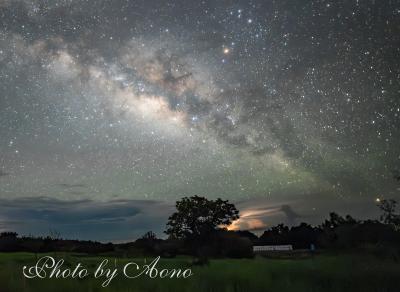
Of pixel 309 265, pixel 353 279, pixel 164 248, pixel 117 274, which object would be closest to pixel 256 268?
pixel 309 265

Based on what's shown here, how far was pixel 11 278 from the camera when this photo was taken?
14609 millimetres

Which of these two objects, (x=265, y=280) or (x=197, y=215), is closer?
(x=265, y=280)

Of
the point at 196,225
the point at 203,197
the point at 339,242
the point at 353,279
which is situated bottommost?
the point at 353,279

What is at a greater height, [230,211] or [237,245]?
[230,211]

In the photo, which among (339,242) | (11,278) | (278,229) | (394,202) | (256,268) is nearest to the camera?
(11,278)

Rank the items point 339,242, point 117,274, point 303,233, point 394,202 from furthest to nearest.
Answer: point 303,233
point 394,202
point 339,242
point 117,274

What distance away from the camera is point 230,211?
6344cm

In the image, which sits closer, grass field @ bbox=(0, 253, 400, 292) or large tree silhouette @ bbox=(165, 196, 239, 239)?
grass field @ bbox=(0, 253, 400, 292)

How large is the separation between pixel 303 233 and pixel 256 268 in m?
56.5

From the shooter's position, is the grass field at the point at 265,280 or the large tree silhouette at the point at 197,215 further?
the large tree silhouette at the point at 197,215

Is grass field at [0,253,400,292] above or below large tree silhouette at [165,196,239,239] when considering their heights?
below

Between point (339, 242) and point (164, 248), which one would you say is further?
point (164, 248)

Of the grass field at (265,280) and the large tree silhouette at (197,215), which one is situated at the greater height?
the large tree silhouette at (197,215)

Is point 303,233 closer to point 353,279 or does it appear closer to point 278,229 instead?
point 278,229
